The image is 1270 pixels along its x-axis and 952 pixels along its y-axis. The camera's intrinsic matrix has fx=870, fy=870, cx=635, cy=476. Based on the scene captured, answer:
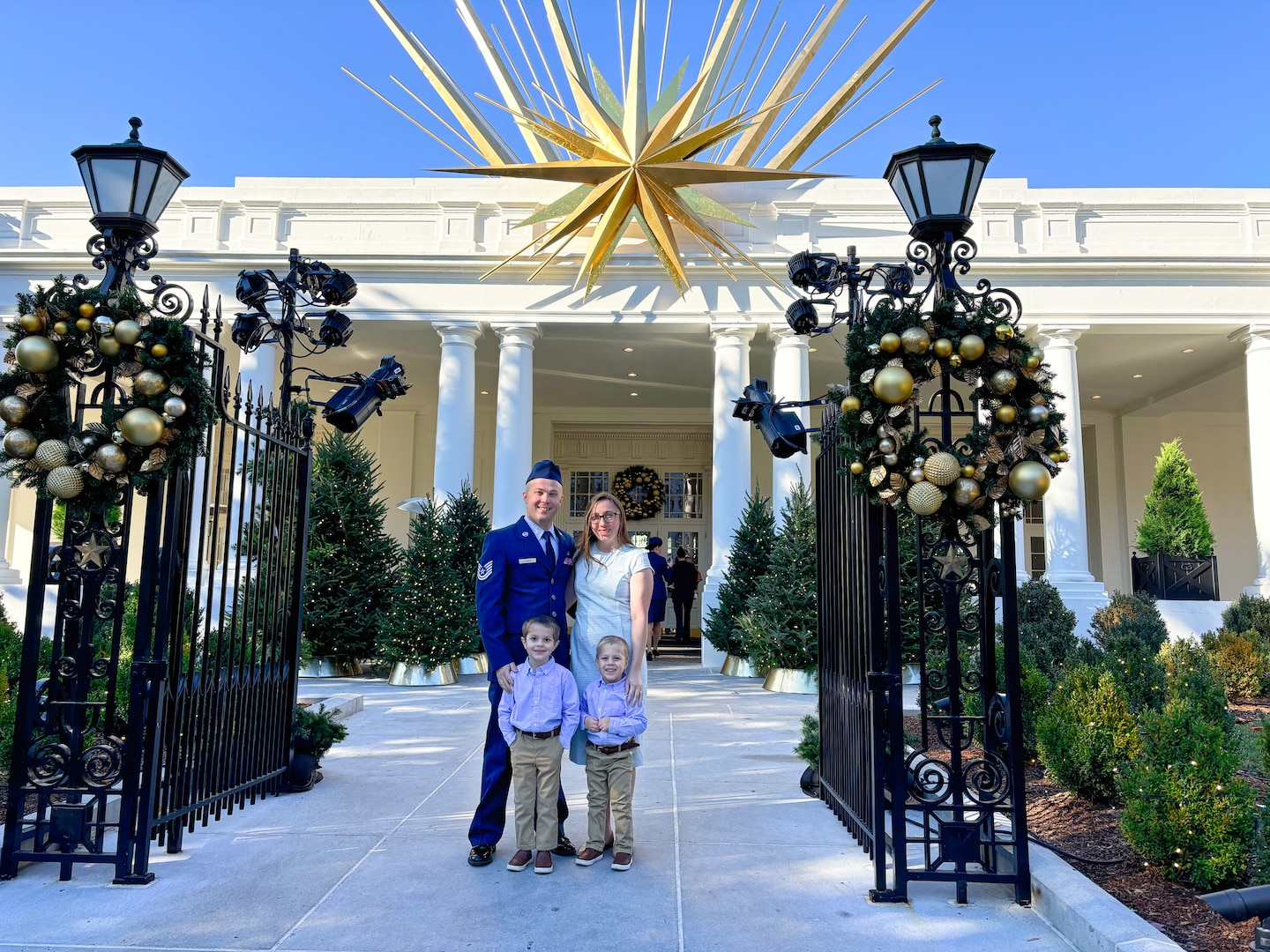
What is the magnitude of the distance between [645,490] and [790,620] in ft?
37.3

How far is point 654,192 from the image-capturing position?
12445 millimetres

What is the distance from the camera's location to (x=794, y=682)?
1152cm

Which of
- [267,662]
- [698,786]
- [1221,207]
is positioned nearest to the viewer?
[267,662]

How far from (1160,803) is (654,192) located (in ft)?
34.0

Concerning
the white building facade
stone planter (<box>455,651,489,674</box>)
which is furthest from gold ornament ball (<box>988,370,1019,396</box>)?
the white building facade

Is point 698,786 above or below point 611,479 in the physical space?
below

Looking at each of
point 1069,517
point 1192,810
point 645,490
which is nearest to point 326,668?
point 645,490

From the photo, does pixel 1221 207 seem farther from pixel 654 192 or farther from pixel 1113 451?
pixel 654 192

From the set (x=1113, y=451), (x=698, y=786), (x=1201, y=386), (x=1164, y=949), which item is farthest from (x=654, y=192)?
(x=1113, y=451)

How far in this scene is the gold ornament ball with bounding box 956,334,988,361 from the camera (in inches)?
153

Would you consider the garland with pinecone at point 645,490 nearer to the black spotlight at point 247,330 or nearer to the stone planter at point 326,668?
the stone planter at point 326,668

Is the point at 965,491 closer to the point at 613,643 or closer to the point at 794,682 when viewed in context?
the point at 613,643

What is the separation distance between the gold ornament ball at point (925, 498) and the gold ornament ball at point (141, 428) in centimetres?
338

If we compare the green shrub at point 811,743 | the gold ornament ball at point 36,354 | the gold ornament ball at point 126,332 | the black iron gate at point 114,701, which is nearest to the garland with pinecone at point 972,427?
the green shrub at point 811,743
